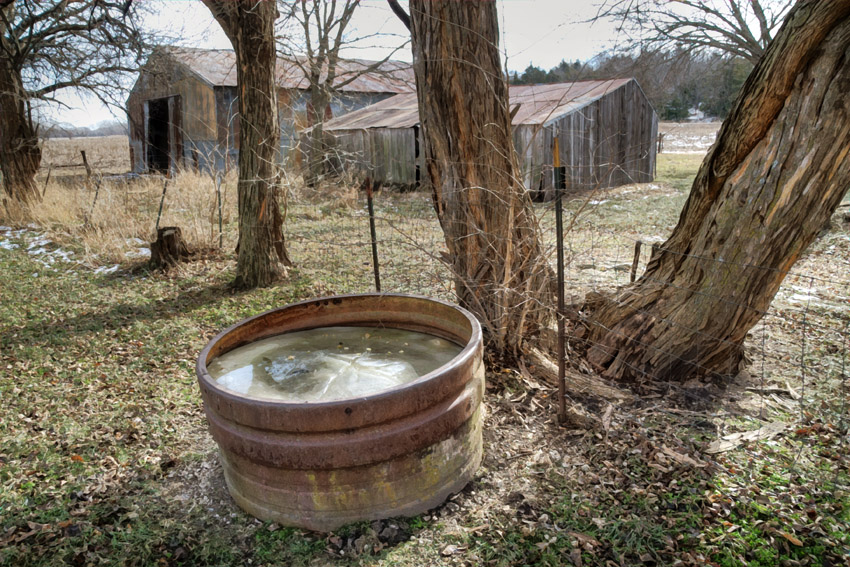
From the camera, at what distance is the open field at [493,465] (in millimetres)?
2928

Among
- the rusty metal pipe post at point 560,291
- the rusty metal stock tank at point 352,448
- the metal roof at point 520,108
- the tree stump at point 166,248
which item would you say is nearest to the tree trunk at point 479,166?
the rusty metal pipe post at point 560,291

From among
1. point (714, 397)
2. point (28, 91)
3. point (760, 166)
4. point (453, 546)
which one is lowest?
point (453, 546)

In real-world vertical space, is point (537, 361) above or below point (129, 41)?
below

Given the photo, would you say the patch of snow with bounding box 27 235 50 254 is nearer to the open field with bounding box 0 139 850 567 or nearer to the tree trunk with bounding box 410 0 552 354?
the open field with bounding box 0 139 850 567

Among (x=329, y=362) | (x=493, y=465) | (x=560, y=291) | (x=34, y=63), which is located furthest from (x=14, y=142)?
(x=493, y=465)

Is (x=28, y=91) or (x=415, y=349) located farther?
(x=28, y=91)

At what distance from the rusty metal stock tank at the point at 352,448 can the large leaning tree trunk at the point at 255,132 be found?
4.32 meters

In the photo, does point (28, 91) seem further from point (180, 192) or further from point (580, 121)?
point (580, 121)

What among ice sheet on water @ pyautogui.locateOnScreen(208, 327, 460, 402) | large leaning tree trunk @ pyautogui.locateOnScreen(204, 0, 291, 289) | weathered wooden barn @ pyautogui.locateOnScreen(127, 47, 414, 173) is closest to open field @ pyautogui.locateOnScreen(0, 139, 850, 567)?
ice sheet on water @ pyautogui.locateOnScreen(208, 327, 460, 402)

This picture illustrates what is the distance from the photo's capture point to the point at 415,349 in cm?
410

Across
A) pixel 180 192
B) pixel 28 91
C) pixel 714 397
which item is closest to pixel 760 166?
pixel 714 397

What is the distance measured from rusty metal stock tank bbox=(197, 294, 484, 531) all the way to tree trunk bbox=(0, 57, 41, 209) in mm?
12968

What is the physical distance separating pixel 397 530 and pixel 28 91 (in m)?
16.7

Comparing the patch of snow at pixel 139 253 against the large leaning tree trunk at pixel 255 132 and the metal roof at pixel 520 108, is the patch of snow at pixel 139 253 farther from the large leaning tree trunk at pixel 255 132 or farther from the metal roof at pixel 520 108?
the metal roof at pixel 520 108
